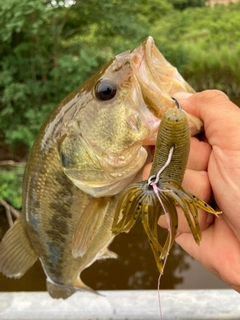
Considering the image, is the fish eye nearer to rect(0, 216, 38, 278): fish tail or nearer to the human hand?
the human hand

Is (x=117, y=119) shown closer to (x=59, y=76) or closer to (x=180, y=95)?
(x=180, y=95)

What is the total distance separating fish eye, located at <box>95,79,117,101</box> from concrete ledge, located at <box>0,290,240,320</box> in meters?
1.00

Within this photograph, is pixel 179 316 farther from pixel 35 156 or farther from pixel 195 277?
pixel 195 277

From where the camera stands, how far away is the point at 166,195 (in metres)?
0.81

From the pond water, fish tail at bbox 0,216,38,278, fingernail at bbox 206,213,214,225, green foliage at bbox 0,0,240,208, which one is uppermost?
fingernail at bbox 206,213,214,225

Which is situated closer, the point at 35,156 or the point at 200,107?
the point at 200,107

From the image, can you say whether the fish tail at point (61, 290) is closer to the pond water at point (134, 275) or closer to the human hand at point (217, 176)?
the human hand at point (217, 176)

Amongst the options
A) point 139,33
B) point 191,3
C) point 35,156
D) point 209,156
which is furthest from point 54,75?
point 191,3

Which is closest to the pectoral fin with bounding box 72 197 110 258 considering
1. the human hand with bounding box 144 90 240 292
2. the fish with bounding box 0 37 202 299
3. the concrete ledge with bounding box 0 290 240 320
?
the fish with bounding box 0 37 202 299

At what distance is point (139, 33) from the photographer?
6.13m

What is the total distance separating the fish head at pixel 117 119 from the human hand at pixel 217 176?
0.10 metres

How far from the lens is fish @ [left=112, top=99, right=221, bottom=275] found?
31.7 inches

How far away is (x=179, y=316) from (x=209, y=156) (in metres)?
0.88

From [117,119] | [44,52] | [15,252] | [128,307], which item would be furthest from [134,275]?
[44,52]
